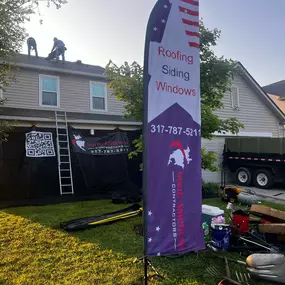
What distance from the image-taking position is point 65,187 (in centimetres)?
827

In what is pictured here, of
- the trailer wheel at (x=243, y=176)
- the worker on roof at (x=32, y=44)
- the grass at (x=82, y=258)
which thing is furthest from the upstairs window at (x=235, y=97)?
the grass at (x=82, y=258)

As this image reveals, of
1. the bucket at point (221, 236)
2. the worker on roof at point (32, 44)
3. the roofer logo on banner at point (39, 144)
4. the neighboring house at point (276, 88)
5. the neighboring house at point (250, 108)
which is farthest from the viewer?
the neighboring house at point (276, 88)

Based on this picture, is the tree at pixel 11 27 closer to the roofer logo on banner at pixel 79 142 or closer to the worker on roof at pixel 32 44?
the roofer logo on banner at pixel 79 142

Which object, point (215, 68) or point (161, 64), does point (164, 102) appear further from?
point (215, 68)

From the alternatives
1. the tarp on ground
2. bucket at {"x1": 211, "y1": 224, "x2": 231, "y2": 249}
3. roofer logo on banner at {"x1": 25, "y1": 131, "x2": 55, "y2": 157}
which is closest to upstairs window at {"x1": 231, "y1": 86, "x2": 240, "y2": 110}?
the tarp on ground

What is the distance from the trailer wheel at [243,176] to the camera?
10828 mm

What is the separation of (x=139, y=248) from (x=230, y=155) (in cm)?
886

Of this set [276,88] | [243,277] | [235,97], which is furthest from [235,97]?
[276,88]

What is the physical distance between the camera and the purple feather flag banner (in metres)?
2.88

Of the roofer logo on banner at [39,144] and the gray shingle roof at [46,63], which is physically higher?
the gray shingle roof at [46,63]

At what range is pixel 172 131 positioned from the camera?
10.00 ft

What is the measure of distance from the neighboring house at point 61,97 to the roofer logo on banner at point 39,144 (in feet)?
1.83

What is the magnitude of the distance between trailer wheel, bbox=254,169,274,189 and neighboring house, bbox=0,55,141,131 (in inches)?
210

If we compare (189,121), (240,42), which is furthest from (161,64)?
(240,42)
